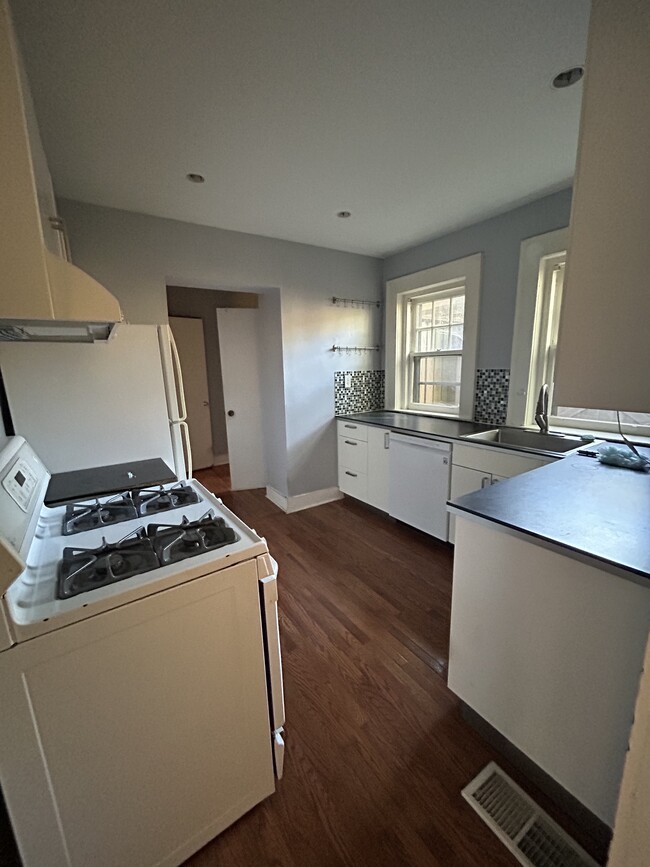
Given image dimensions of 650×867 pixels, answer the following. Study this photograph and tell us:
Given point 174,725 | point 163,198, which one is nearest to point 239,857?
point 174,725

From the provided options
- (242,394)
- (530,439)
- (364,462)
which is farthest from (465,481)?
(242,394)

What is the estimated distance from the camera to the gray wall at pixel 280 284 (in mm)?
2395

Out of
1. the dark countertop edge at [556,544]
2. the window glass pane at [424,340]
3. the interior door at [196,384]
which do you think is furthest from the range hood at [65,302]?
the interior door at [196,384]

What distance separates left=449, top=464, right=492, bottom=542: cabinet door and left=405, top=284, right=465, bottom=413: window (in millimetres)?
1009

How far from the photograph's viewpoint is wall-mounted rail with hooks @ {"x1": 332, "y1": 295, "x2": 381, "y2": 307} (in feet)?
11.3

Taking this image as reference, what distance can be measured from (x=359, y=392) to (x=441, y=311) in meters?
1.12

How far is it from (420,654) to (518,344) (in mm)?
2219

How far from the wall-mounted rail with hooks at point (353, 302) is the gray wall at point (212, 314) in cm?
149

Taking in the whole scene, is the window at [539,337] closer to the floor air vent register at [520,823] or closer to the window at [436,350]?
the window at [436,350]

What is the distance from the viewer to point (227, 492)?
4.02m

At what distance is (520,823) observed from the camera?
1082mm

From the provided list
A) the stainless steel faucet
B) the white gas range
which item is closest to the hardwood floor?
the white gas range

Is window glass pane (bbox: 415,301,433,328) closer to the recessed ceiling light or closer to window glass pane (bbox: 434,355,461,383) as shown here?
window glass pane (bbox: 434,355,461,383)

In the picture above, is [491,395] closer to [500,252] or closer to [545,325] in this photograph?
[545,325]
